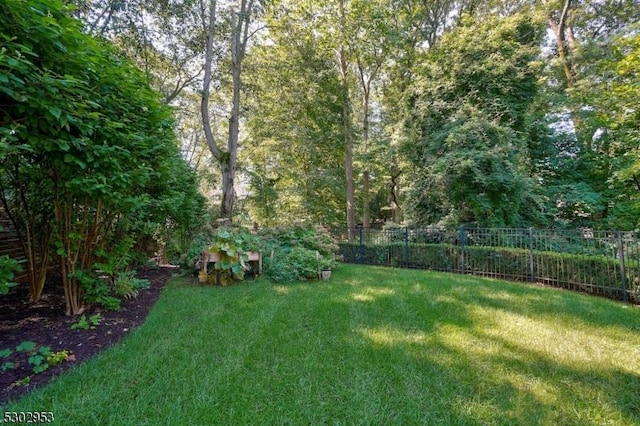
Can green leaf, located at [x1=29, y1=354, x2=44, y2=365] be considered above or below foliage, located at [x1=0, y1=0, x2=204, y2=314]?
below

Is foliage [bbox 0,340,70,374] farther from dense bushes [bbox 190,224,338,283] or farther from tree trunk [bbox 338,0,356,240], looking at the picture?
tree trunk [bbox 338,0,356,240]

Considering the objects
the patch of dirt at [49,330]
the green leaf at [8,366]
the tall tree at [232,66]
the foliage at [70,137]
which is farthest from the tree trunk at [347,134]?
the green leaf at [8,366]

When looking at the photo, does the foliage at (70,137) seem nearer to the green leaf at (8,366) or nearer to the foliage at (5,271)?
the foliage at (5,271)

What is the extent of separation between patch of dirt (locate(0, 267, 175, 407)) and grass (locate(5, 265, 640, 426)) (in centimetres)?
16

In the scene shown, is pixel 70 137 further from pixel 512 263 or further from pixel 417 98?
pixel 417 98

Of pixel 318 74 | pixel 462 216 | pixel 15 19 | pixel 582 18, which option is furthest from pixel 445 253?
pixel 582 18

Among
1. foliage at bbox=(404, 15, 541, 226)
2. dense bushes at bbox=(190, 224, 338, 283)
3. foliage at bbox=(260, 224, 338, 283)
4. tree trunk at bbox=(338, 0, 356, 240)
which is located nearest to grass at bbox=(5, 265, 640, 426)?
dense bushes at bbox=(190, 224, 338, 283)

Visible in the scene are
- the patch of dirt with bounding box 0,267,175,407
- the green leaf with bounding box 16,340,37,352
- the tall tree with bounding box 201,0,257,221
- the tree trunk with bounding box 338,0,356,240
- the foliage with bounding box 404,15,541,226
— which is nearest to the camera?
the patch of dirt with bounding box 0,267,175,407

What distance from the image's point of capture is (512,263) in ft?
20.1

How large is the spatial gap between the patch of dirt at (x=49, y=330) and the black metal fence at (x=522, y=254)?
590 centimetres

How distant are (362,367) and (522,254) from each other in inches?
211

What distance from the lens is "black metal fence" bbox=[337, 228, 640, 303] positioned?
4766 mm

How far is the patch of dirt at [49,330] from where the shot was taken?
2046mm

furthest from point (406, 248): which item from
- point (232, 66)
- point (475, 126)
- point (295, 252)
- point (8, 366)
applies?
point (232, 66)
